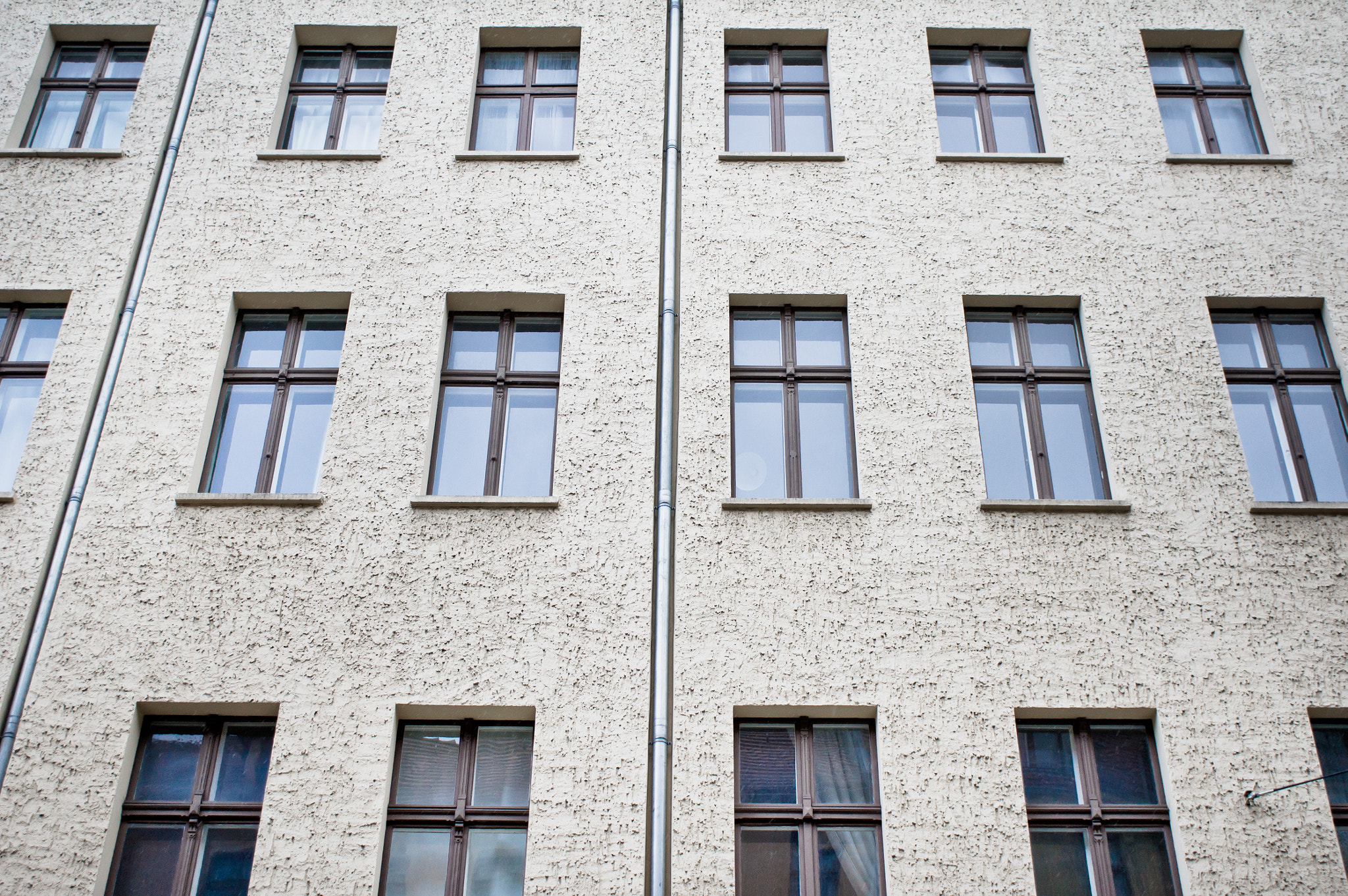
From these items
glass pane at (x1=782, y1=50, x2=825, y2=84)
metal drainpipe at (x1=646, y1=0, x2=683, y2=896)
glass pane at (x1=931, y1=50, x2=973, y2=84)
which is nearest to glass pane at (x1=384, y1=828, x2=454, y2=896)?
metal drainpipe at (x1=646, y1=0, x2=683, y2=896)

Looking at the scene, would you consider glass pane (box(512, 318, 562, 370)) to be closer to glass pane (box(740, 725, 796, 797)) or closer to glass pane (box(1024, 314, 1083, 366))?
glass pane (box(740, 725, 796, 797))

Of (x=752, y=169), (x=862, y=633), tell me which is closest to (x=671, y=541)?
(x=862, y=633)

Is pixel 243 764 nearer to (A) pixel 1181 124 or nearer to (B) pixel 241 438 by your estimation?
(B) pixel 241 438

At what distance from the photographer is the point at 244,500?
8.36 metres

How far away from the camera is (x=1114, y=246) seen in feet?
31.3

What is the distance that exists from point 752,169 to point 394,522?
467cm

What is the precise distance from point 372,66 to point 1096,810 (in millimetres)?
9734

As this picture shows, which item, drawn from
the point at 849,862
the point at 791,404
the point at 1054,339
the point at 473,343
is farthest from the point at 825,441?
the point at 849,862

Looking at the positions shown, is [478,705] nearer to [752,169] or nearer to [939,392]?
[939,392]

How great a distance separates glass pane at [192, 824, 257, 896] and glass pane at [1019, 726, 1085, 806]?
5414 mm

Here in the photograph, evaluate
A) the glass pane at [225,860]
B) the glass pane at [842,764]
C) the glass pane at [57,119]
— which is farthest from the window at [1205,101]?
the glass pane at [57,119]

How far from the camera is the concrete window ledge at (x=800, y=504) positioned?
8.29 meters

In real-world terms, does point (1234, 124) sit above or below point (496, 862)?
above

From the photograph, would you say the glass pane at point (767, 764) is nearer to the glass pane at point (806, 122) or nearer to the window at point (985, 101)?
the glass pane at point (806, 122)
